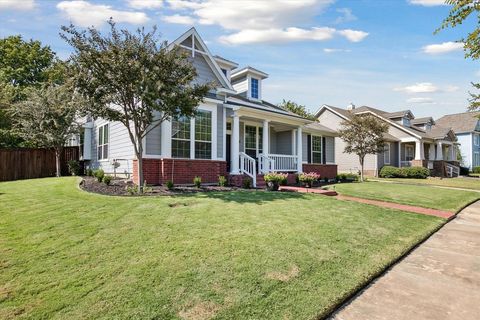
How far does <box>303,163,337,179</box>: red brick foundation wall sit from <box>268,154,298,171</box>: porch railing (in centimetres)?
186

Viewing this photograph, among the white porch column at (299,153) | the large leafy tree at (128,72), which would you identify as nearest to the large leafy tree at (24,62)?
the large leafy tree at (128,72)

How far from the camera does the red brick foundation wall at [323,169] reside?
18.6 m

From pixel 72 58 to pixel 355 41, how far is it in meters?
10.8

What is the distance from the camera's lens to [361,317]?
3176 millimetres

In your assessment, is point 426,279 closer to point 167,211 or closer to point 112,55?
point 167,211

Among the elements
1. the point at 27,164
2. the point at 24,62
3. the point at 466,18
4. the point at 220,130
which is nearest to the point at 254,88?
the point at 220,130

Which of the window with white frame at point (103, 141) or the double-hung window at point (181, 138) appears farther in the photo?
the window with white frame at point (103, 141)

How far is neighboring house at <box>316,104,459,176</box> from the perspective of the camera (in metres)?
27.9

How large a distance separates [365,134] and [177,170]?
14217mm

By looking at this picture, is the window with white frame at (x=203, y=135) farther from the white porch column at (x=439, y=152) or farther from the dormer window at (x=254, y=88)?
the white porch column at (x=439, y=152)

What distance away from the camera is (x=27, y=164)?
1669 centimetres

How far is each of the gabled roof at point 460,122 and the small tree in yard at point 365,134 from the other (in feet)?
91.1

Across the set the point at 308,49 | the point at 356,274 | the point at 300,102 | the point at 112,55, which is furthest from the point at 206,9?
the point at 300,102

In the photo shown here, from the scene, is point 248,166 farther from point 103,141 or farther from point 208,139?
point 103,141
